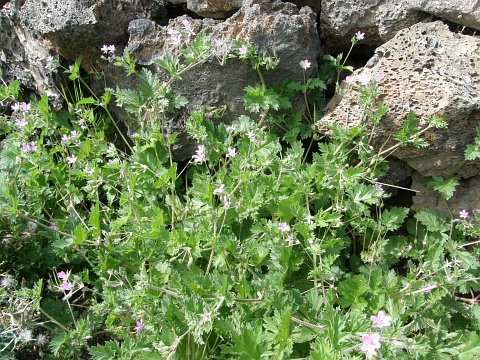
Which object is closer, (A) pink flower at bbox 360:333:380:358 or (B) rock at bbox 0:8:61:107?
(A) pink flower at bbox 360:333:380:358

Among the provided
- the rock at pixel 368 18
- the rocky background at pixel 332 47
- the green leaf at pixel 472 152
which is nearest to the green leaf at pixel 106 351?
the rocky background at pixel 332 47

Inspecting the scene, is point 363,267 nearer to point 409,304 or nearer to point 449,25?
point 409,304

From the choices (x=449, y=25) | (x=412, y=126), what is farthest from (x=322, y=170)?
(x=449, y=25)

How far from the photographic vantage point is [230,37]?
136 inches

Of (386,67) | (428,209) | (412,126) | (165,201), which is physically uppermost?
(386,67)

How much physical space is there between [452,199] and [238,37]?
1.63 meters

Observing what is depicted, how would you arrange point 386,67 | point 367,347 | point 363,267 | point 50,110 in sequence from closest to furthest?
point 367,347 < point 363,267 < point 386,67 < point 50,110

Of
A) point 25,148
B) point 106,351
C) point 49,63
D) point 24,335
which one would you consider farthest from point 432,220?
point 49,63

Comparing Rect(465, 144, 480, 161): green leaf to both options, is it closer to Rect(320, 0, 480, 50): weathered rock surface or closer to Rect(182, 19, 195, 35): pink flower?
Rect(320, 0, 480, 50): weathered rock surface

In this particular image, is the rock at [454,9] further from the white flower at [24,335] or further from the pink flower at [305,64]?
the white flower at [24,335]

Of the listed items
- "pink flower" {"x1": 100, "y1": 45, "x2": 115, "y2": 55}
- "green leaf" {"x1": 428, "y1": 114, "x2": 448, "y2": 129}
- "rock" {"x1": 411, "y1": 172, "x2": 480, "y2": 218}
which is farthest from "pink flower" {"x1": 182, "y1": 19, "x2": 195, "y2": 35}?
"rock" {"x1": 411, "y1": 172, "x2": 480, "y2": 218}

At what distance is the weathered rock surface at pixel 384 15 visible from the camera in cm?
331

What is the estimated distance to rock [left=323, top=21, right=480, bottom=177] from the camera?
3.16 m

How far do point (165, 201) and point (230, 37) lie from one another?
1.06 meters
